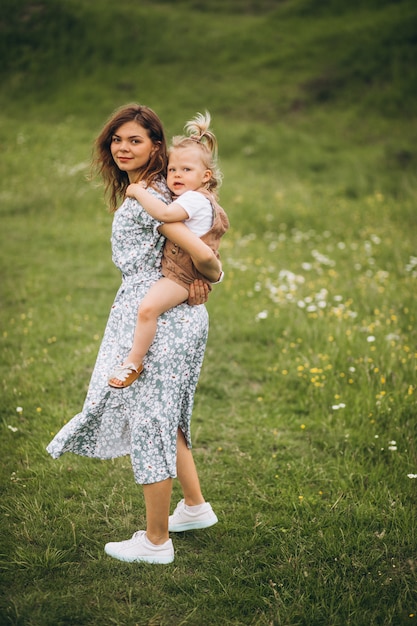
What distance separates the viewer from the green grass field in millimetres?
3234

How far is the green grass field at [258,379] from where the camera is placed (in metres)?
3.23

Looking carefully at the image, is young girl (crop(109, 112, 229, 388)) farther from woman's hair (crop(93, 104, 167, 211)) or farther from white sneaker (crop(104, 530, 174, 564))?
white sneaker (crop(104, 530, 174, 564))

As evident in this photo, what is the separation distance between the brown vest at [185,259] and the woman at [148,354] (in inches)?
2.4

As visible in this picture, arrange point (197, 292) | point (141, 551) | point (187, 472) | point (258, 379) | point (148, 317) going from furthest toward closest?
1. point (258, 379)
2. point (187, 472)
3. point (141, 551)
4. point (197, 292)
5. point (148, 317)

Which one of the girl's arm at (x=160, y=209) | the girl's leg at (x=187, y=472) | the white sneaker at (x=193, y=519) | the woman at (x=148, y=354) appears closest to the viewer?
the girl's arm at (x=160, y=209)

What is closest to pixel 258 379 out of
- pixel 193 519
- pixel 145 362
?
pixel 193 519

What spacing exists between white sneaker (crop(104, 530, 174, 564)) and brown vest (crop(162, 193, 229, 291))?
1.42m

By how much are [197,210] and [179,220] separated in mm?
113

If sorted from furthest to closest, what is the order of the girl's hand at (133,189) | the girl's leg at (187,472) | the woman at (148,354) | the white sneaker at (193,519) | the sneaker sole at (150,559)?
the white sneaker at (193,519), the girl's leg at (187,472), the sneaker sole at (150,559), the woman at (148,354), the girl's hand at (133,189)

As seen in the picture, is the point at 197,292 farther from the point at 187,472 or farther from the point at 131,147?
the point at 187,472

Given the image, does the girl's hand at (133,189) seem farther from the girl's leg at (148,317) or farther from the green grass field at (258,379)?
the green grass field at (258,379)

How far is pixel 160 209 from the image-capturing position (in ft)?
9.68

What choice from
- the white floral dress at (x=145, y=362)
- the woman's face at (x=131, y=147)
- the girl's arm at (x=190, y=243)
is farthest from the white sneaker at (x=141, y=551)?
the woman's face at (x=131, y=147)

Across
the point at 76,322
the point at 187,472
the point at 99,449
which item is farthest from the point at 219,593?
the point at 76,322
